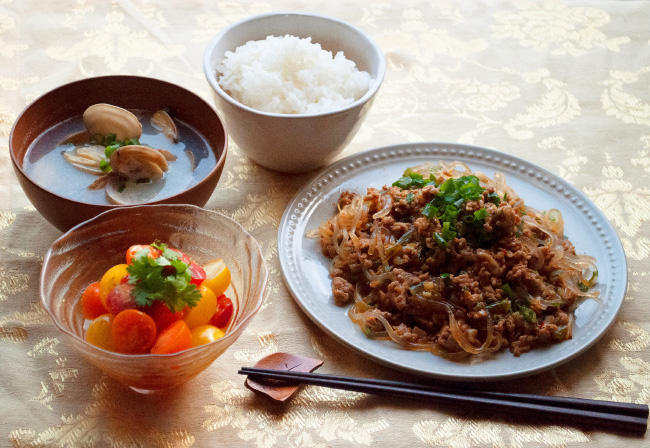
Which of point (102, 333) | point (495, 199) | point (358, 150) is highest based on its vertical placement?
point (495, 199)

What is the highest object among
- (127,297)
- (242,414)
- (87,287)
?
(127,297)

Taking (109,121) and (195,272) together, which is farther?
(109,121)

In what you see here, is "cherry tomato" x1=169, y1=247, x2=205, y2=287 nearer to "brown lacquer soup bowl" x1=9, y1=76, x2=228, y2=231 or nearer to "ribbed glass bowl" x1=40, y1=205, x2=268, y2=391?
"ribbed glass bowl" x1=40, y1=205, x2=268, y2=391

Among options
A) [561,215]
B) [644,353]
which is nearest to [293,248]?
[561,215]

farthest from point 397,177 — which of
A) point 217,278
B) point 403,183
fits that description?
point 217,278

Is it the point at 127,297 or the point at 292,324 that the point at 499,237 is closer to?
the point at 292,324

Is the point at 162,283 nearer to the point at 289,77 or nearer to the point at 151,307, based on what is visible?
the point at 151,307

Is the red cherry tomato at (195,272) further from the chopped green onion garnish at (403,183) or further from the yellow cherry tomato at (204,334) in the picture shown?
the chopped green onion garnish at (403,183)
